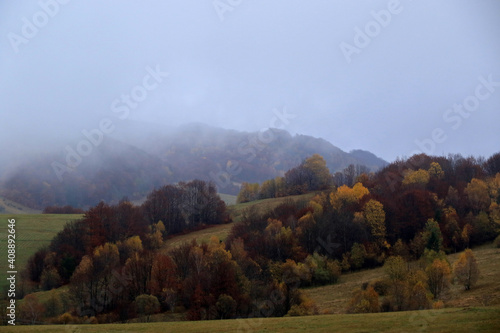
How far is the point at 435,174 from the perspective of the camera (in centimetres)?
9712

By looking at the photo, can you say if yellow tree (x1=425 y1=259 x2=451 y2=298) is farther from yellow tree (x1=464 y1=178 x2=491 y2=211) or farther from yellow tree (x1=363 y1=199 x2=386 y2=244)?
yellow tree (x1=464 y1=178 x2=491 y2=211)

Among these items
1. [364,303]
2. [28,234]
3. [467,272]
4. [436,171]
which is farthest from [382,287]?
[28,234]

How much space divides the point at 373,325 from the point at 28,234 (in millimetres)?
77648

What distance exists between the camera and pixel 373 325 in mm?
21234

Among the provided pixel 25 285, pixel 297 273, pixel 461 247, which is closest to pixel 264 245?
pixel 297 273

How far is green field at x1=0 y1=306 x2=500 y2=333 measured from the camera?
18609 millimetres

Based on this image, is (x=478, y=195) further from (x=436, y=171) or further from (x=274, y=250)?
(x=274, y=250)

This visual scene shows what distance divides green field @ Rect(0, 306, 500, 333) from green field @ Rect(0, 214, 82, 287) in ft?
122

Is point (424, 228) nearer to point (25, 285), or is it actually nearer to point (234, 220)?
point (234, 220)

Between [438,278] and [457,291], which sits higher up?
[438,278]

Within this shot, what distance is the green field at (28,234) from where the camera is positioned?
61.7 m

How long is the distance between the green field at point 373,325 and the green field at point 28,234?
37285mm

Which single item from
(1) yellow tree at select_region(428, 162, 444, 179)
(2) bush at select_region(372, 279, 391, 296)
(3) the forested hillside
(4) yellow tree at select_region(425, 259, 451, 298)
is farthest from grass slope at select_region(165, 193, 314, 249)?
(4) yellow tree at select_region(425, 259, 451, 298)

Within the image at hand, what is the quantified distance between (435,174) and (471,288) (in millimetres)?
70191
